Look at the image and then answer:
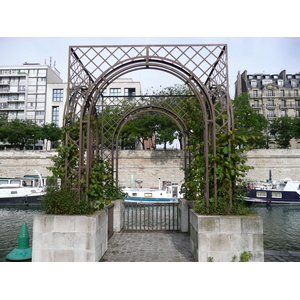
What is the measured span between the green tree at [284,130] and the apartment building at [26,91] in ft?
139

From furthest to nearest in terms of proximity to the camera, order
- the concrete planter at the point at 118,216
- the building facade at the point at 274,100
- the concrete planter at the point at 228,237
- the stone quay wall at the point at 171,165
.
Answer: the building facade at the point at 274,100 < the stone quay wall at the point at 171,165 < the concrete planter at the point at 118,216 < the concrete planter at the point at 228,237

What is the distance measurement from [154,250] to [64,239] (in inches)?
97.3

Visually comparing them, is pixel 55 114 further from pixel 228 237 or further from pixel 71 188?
pixel 228 237

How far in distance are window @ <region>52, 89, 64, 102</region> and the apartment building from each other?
444cm

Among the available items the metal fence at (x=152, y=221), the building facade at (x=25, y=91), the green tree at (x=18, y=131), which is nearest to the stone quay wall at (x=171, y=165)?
the green tree at (x=18, y=131)

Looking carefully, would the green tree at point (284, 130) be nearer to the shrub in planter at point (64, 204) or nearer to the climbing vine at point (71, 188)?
the climbing vine at point (71, 188)

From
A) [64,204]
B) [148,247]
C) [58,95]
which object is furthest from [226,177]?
[58,95]

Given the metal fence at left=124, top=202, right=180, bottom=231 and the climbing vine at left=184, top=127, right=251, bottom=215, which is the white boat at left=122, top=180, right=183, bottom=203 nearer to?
the metal fence at left=124, top=202, right=180, bottom=231

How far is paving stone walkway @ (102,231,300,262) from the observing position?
624 centimetres

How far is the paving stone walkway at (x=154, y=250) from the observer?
624cm

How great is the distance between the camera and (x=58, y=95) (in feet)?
170

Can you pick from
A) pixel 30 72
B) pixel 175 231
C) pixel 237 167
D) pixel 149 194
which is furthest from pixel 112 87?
pixel 237 167

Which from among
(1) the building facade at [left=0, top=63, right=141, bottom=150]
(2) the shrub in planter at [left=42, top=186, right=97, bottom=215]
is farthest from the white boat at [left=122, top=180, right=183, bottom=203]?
(1) the building facade at [left=0, top=63, right=141, bottom=150]

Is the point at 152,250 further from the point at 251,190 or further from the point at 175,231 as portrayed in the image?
the point at 251,190
